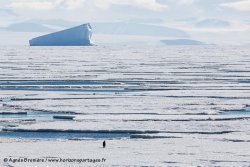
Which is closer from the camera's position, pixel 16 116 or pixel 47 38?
pixel 16 116

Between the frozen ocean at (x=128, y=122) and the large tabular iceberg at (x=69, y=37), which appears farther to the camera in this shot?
the large tabular iceberg at (x=69, y=37)

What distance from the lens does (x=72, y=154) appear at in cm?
552

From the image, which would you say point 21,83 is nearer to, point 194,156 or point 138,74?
point 138,74

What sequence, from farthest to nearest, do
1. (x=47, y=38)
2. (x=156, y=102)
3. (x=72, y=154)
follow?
(x=47, y=38) → (x=156, y=102) → (x=72, y=154)

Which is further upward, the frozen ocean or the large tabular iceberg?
the large tabular iceberg

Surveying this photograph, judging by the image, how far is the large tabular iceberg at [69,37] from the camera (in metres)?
36.6

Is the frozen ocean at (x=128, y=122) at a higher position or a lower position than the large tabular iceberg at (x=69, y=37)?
lower

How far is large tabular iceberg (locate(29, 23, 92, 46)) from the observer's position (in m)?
36.6

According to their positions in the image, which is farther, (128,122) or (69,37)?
(69,37)

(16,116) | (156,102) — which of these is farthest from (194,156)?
(156,102)

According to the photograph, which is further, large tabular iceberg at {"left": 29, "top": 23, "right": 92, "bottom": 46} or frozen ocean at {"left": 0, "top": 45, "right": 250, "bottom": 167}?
large tabular iceberg at {"left": 29, "top": 23, "right": 92, "bottom": 46}

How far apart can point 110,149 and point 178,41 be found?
59876 mm

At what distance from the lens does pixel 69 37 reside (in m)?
37.5

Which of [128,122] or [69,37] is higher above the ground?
[69,37]
